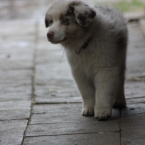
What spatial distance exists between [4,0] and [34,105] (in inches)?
487

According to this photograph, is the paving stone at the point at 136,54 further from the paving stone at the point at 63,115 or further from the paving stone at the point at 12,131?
the paving stone at the point at 12,131

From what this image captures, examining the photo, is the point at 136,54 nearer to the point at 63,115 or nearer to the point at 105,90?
the point at 63,115

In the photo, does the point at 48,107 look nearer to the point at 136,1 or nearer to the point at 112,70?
the point at 112,70

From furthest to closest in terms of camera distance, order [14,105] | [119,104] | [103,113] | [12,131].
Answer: [14,105], [119,104], [103,113], [12,131]

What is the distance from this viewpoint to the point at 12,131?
4625mm

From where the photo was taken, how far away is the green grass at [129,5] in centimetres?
1288

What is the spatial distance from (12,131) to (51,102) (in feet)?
4.02

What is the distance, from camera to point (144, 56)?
7.91m

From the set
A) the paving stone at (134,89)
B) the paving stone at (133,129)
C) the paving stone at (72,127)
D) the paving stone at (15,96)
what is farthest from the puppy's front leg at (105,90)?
the paving stone at (15,96)

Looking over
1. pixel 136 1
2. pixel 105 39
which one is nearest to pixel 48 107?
pixel 105 39

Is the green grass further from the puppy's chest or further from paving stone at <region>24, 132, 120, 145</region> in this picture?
paving stone at <region>24, 132, 120, 145</region>

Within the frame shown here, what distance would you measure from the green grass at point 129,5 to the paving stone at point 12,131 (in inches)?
329

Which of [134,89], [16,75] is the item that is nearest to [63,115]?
[134,89]

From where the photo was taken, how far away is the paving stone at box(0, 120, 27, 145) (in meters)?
4.32
